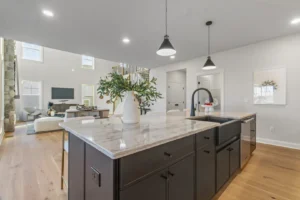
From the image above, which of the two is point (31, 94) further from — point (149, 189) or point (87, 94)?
point (149, 189)

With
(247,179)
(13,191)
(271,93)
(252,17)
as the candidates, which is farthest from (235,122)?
(13,191)

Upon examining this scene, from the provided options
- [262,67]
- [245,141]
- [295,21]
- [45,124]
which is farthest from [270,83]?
[45,124]

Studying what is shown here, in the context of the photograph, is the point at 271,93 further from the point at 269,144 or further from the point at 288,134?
the point at 269,144

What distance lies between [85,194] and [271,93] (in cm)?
450

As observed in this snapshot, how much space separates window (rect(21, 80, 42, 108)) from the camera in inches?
312

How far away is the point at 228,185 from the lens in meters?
2.00

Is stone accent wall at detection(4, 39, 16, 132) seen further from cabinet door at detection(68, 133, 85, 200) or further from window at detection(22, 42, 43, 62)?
cabinet door at detection(68, 133, 85, 200)

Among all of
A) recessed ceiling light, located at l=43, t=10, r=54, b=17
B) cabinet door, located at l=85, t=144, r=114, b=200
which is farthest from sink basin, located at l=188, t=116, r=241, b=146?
recessed ceiling light, located at l=43, t=10, r=54, b=17

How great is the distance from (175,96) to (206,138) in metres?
5.45

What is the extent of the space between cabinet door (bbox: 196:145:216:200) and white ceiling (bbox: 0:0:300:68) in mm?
2247

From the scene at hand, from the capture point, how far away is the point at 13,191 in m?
1.87

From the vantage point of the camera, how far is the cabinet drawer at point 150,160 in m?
0.81

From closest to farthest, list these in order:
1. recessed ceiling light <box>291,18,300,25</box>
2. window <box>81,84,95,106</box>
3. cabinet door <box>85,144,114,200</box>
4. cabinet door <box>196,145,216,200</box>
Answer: cabinet door <box>85,144,114,200</box>
cabinet door <box>196,145,216,200</box>
recessed ceiling light <box>291,18,300,25</box>
window <box>81,84,95,106</box>

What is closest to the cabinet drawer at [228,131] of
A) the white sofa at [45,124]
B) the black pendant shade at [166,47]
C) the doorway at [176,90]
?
the black pendant shade at [166,47]
